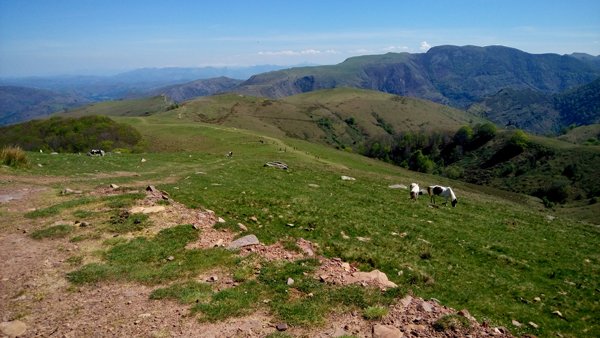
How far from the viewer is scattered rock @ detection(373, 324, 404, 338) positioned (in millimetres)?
10141

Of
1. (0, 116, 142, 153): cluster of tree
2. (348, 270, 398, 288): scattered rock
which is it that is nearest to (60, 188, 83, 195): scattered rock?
(348, 270, 398, 288): scattered rock

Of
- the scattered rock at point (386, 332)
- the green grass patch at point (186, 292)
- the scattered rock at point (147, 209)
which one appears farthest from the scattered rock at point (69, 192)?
the scattered rock at point (386, 332)

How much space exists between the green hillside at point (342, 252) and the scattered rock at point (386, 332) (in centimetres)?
81

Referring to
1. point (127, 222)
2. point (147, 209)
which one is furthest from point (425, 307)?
point (147, 209)

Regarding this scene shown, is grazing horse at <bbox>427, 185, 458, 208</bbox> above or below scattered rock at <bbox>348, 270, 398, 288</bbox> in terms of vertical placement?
below

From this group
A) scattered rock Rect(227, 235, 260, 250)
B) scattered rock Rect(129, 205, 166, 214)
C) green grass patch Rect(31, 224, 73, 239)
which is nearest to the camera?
scattered rock Rect(227, 235, 260, 250)

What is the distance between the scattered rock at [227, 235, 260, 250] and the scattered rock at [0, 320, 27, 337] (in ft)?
22.8

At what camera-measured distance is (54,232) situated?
15.7 meters

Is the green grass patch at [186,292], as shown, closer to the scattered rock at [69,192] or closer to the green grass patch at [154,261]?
the green grass patch at [154,261]

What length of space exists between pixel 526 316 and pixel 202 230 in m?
12.7

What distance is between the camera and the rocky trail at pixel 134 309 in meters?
10.1

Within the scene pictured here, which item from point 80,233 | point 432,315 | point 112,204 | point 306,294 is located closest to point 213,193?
point 112,204

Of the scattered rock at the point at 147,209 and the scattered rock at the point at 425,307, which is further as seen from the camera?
the scattered rock at the point at 147,209

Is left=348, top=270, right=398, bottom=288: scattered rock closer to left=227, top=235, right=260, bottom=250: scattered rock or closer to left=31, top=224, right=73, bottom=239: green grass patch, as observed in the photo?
left=227, top=235, right=260, bottom=250: scattered rock
